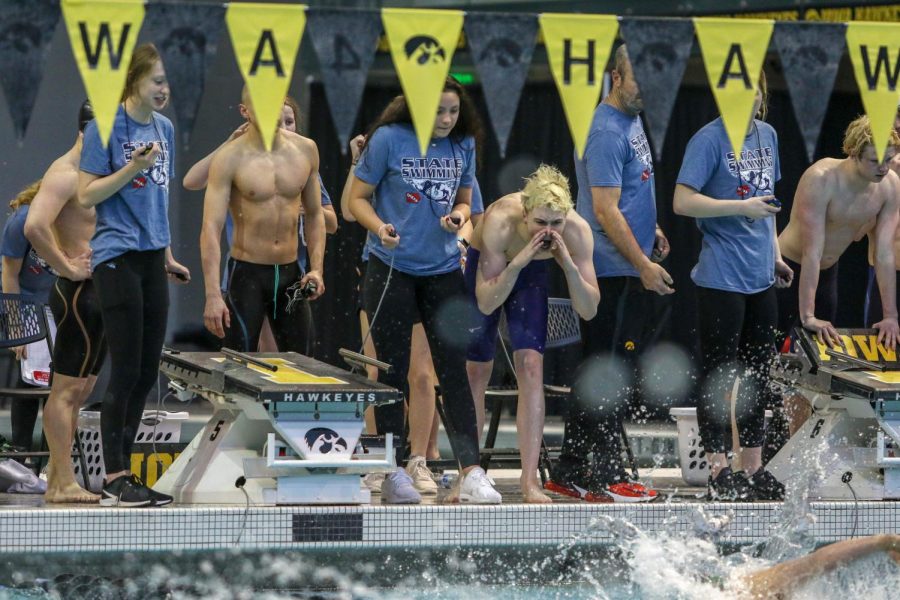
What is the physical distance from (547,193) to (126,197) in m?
1.60

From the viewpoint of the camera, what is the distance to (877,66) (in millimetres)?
5230

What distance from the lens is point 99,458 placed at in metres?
6.08

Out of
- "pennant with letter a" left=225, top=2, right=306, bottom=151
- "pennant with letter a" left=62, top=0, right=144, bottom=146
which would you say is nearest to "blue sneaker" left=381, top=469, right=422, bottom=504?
"pennant with letter a" left=225, top=2, right=306, bottom=151

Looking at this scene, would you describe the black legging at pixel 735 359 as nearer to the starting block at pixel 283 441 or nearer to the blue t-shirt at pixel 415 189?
the blue t-shirt at pixel 415 189

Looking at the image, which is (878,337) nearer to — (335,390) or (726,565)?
(726,565)

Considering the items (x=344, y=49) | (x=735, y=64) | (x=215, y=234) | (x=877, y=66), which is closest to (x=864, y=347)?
(x=877, y=66)

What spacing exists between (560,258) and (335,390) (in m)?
1.00

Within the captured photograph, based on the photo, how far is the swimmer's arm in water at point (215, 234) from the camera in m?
5.64

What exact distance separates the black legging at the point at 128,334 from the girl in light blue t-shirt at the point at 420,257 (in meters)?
0.85

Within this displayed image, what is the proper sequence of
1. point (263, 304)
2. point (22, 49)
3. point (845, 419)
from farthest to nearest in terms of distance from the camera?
point (263, 304) < point (845, 419) < point (22, 49)

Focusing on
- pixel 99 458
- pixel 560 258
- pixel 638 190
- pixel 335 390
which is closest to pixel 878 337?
pixel 638 190

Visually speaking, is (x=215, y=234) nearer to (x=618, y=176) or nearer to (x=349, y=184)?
(x=349, y=184)

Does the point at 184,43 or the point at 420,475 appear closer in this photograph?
the point at 184,43

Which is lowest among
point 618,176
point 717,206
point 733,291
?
point 733,291
